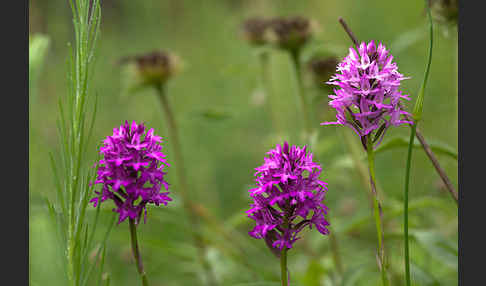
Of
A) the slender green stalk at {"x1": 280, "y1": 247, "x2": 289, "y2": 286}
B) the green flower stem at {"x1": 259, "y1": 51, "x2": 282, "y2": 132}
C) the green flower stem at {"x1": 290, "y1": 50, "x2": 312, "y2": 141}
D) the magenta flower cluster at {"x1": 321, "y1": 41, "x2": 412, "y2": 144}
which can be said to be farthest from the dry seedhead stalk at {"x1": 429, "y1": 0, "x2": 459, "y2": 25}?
the green flower stem at {"x1": 259, "y1": 51, "x2": 282, "y2": 132}

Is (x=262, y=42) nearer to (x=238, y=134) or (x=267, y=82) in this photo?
(x=267, y=82)

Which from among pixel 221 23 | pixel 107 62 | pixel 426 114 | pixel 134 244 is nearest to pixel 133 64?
pixel 134 244

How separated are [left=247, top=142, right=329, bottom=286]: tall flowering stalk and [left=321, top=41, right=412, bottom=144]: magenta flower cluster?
0.10 m

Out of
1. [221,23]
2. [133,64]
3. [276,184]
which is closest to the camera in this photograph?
[276,184]

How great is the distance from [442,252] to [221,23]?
3.88 metres

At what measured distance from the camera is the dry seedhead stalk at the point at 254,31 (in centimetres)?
272

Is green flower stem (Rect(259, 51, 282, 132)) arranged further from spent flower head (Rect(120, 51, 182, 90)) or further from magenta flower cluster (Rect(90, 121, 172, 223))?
magenta flower cluster (Rect(90, 121, 172, 223))

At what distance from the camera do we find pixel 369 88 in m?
0.90

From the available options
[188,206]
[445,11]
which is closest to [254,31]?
[188,206]

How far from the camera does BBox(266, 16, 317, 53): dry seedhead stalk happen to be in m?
2.19

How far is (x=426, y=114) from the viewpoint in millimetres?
3498

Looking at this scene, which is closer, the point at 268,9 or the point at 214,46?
the point at 268,9

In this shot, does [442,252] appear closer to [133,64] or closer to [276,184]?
[276,184]

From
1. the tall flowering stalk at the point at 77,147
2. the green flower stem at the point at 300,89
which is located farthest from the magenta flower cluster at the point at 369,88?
the green flower stem at the point at 300,89
